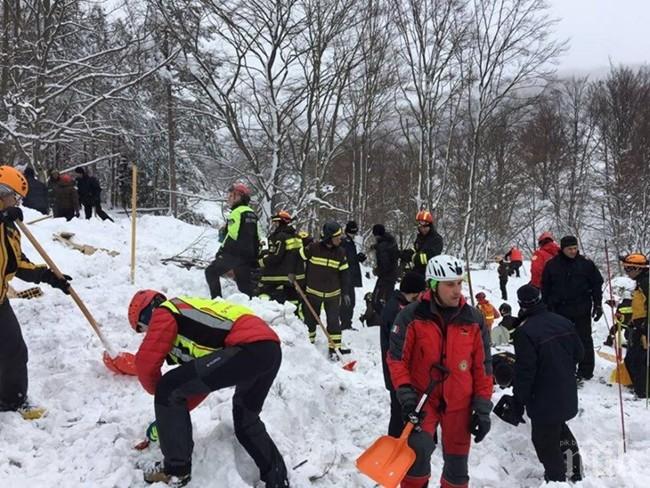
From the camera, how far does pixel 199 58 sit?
36.9 feet

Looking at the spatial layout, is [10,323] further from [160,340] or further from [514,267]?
[514,267]

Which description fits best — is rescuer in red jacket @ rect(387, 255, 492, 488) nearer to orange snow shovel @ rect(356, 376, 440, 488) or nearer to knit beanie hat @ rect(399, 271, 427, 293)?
orange snow shovel @ rect(356, 376, 440, 488)

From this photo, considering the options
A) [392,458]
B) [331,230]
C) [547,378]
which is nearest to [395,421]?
[392,458]

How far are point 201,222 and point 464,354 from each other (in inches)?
915

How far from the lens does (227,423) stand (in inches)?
159

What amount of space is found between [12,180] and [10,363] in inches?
58.2

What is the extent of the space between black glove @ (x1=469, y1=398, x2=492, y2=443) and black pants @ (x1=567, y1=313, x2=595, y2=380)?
3722mm

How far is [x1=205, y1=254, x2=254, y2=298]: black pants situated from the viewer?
24.1 feet

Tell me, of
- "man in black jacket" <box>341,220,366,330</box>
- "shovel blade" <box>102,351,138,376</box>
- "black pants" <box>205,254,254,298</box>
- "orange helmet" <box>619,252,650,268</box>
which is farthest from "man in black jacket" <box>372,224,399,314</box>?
"shovel blade" <box>102,351,138,376</box>

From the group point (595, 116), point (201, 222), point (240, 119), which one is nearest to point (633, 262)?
point (240, 119)

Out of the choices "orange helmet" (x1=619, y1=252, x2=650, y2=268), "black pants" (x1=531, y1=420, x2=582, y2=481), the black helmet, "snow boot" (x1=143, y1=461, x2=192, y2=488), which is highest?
the black helmet

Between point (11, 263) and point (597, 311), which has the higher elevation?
point (11, 263)

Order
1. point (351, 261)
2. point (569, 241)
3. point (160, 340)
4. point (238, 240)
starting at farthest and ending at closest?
point (351, 261)
point (238, 240)
point (569, 241)
point (160, 340)

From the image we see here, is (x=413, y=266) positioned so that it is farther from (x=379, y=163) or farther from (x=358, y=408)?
(x=379, y=163)
